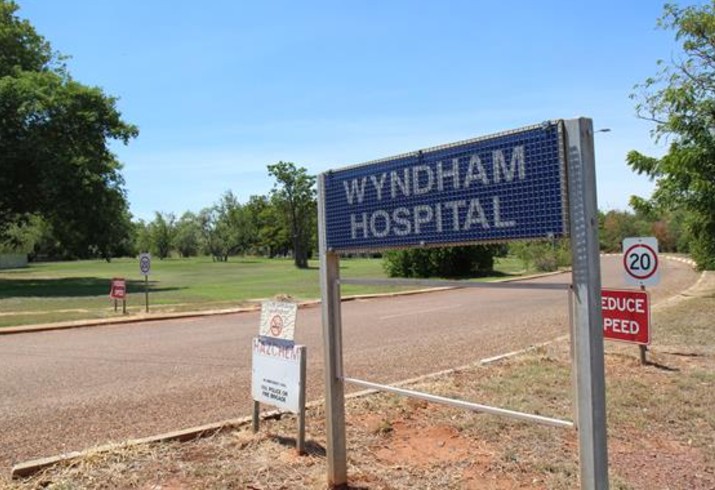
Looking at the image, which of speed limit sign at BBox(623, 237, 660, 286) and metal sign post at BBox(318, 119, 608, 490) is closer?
metal sign post at BBox(318, 119, 608, 490)

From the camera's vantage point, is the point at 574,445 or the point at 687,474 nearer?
the point at 687,474

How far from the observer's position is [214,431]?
218 inches

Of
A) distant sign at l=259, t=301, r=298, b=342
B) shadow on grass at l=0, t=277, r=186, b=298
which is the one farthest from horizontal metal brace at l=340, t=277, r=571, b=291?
shadow on grass at l=0, t=277, r=186, b=298

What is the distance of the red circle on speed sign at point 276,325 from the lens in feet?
16.6

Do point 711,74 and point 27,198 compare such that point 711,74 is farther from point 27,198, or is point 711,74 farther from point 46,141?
point 27,198

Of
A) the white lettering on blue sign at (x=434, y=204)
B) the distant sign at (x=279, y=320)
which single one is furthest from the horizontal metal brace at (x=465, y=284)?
the distant sign at (x=279, y=320)

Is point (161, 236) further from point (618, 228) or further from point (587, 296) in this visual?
point (587, 296)

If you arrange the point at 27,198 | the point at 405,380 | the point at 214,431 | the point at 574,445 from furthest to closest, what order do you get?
the point at 27,198 < the point at 405,380 < the point at 214,431 < the point at 574,445

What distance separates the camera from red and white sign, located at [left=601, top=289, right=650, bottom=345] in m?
7.80

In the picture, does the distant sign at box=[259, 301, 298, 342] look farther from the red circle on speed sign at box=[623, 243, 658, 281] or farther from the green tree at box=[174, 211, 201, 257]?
the green tree at box=[174, 211, 201, 257]

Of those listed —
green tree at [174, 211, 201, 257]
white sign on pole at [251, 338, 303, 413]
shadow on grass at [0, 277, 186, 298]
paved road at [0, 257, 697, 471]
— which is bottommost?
paved road at [0, 257, 697, 471]

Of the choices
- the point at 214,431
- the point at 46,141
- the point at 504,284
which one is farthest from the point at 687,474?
the point at 46,141

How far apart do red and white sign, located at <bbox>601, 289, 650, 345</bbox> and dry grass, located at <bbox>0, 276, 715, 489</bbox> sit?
3.04 feet

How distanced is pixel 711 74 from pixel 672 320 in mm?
8771
